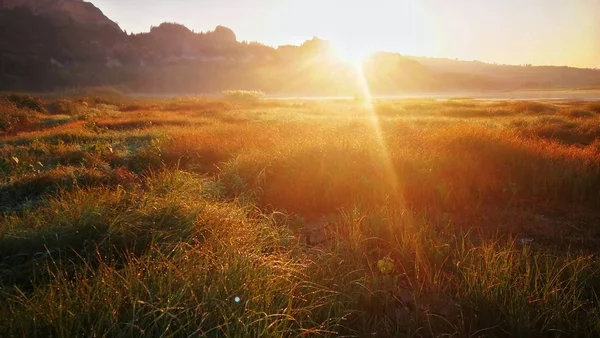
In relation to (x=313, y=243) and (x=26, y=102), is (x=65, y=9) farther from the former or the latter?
(x=313, y=243)

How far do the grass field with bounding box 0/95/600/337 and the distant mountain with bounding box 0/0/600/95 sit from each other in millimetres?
63514

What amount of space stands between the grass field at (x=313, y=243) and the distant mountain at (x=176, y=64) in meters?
63.5

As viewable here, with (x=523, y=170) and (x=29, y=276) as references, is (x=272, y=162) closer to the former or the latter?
Answer: (x=29, y=276)

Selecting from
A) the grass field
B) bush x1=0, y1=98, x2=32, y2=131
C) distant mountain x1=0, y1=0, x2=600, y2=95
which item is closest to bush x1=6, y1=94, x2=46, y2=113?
bush x1=0, y1=98, x2=32, y2=131

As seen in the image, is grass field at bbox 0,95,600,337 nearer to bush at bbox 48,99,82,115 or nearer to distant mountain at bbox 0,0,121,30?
bush at bbox 48,99,82,115

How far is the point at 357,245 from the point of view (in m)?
3.84

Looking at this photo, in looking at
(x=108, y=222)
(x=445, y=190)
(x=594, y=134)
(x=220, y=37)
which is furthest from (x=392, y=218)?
(x=220, y=37)

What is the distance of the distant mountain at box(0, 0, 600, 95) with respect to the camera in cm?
5881

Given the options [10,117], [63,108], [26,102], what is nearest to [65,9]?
[26,102]

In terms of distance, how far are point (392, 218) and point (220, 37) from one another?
10699 centimetres

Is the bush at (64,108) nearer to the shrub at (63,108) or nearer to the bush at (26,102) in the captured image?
the shrub at (63,108)

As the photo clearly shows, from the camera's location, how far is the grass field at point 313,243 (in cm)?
240

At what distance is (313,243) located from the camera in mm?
4438

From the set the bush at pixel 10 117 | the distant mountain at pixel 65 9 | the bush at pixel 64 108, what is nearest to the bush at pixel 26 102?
the bush at pixel 64 108
